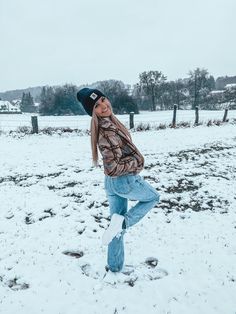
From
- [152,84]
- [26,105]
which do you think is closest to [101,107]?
[152,84]

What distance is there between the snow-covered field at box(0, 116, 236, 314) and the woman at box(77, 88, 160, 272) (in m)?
0.66

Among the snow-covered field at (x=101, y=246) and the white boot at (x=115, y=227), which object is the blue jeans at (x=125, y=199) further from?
the snow-covered field at (x=101, y=246)

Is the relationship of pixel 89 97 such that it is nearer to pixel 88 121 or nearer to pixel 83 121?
pixel 88 121

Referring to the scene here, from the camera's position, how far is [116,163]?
134 inches

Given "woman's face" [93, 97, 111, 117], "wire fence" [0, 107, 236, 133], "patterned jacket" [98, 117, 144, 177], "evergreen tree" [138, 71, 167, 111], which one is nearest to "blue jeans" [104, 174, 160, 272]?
"patterned jacket" [98, 117, 144, 177]

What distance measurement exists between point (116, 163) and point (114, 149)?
148mm

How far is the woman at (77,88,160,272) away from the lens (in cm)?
342

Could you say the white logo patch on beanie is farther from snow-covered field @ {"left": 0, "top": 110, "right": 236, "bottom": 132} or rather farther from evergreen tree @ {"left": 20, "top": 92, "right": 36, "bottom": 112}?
evergreen tree @ {"left": 20, "top": 92, "right": 36, "bottom": 112}

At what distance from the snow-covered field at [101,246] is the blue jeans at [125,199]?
0.93 ft

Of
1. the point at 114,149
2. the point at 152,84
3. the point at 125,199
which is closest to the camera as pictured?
the point at 114,149

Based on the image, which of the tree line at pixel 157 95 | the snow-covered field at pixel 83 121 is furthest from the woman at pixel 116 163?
the tree line at pixel 157 95

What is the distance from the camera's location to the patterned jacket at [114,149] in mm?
3396

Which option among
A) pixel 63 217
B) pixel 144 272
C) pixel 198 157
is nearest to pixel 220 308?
pixel 144 272

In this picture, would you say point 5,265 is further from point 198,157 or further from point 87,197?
point 198,157
